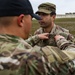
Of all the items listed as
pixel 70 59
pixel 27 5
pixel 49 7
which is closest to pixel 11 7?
pixel 27 5

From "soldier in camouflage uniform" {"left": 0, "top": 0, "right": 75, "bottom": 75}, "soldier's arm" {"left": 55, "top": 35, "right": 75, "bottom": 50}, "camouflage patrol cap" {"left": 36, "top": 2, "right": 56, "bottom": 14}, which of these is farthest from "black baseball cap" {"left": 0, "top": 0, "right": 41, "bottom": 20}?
"camouflage patrol cap" {"left": 36, "top": 2, "right": 56, "bottom": 14}

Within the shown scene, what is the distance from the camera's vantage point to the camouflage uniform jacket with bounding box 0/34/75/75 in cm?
253

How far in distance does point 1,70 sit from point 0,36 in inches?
11.3

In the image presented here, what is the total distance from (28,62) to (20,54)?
0.10m

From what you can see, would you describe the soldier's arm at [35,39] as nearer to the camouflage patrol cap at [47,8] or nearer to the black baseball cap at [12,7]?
the black baseball cap at [12,7]

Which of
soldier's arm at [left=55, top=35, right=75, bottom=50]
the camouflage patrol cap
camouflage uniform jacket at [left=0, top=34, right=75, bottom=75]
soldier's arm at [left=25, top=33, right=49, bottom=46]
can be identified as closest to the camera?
camouflage uniform jacket at [left=0, top=34, right=75, bottom=75]

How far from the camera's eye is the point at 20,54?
8.48 ft

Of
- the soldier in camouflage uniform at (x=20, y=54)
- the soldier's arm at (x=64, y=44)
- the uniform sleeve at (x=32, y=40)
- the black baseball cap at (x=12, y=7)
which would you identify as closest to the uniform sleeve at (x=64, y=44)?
the soldier's arm at (x=64, y=44)

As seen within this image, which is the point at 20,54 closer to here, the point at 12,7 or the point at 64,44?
the point at 12,7

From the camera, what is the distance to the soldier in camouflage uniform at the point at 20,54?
2.54 m

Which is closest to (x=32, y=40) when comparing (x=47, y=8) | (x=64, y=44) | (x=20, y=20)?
(x=64, y=44)

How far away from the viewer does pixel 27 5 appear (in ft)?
9.21

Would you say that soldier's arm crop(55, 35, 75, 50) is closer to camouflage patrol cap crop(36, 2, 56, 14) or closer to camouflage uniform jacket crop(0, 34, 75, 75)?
camouflage uniform jacket crop(0, 34, 75, 75)

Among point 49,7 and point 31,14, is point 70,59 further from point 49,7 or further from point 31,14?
point 49,7
